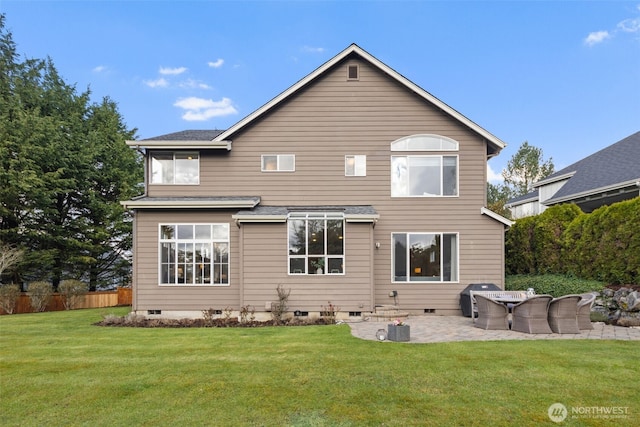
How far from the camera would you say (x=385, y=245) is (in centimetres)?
1166

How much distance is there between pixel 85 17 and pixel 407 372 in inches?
911

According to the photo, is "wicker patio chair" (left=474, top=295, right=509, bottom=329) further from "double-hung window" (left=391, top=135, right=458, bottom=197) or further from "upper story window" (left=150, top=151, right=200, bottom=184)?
"upper story window" (left=150, top=151, right=200, bottom=184)

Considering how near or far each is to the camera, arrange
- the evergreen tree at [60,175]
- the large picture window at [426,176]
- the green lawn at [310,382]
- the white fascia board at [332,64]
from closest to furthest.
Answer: the green lawn at [310,382]
the white fascia board at [332,64]
the large picture window at [426,176]
the evergreen tree at [60,175]

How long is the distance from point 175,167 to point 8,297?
31.5 ft

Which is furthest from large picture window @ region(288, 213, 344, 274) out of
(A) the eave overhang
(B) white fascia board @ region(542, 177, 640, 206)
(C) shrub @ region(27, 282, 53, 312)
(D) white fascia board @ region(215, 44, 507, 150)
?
(B) white fascia board @ region(542, 177, 640, 206)

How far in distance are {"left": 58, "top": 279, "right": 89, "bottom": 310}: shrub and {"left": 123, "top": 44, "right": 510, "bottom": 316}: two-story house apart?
6.41 meters

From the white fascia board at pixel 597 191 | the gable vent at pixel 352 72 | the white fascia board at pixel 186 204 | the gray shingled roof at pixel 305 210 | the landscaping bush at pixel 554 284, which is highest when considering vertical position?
the gable vent at pixel 352 72

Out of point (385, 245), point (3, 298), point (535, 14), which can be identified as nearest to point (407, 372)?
point (385, 245)

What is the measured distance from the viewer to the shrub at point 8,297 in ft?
45.9

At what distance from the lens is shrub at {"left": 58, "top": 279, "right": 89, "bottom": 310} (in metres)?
15.1

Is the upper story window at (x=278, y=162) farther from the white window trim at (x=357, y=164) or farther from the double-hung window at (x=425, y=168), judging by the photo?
the double-hung window at (x=425, y=168)

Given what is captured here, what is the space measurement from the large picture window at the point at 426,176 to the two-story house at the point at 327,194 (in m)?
0.04

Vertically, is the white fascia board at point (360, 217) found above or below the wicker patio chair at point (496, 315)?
above

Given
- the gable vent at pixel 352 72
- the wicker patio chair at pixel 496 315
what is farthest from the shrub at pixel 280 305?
the gable vent at pixel 352 72
